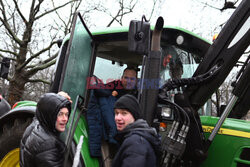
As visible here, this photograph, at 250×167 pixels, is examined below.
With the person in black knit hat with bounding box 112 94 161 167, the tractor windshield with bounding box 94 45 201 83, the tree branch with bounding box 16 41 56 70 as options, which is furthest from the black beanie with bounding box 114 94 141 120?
the tree branch with bounding box 16 41 56 70

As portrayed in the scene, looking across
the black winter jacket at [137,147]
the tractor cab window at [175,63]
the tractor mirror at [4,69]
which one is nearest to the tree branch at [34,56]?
the tractor mirror at [4,69]

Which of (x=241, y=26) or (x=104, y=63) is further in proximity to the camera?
(x=104, y=63)

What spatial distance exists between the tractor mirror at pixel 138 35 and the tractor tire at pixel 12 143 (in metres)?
1.76

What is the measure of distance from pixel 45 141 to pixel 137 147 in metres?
0.73

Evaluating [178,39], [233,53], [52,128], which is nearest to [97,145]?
[52,128]

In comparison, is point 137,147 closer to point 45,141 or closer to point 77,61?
point 45,141

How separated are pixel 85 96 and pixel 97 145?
58 cm

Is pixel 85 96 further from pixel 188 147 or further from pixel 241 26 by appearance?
pixel 241 26

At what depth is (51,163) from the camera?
180 centimetres

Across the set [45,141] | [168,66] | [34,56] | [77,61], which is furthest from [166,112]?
[34,56]

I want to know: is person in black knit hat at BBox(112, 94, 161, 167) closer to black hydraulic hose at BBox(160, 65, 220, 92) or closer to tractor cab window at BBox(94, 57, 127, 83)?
black hydraulic hose at BBox(160, 65, 220, 92)

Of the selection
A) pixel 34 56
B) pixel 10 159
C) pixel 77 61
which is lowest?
pixel 10 159

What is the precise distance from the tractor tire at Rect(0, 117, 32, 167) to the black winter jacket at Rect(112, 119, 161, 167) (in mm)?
1798

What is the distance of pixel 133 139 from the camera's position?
1677 millimetres
